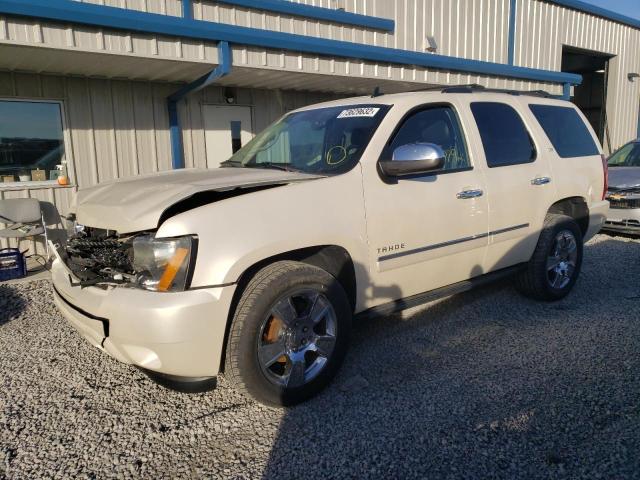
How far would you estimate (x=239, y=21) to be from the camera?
27.1 ft

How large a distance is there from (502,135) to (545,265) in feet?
4.32

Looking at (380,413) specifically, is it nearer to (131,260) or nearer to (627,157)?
(131,260)

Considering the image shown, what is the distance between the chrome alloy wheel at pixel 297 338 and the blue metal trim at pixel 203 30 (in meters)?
4.63

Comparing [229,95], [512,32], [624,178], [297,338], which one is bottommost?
[297,338]

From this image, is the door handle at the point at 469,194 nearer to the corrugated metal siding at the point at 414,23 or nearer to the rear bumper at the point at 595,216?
the rear bumper at the point at 595,216

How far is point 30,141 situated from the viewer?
729cm

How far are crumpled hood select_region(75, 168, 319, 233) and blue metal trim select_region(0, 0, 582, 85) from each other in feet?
9.93

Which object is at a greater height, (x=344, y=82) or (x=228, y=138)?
(x=344, y=82)

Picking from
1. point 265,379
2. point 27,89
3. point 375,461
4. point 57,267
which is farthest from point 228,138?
point 375,461

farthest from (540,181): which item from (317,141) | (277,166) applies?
(277,166)

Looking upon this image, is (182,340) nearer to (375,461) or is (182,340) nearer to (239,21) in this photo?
(375,461)

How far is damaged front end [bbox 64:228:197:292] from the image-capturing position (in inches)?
103

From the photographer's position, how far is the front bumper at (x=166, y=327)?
2566 millimetres

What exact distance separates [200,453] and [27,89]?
255 inches
